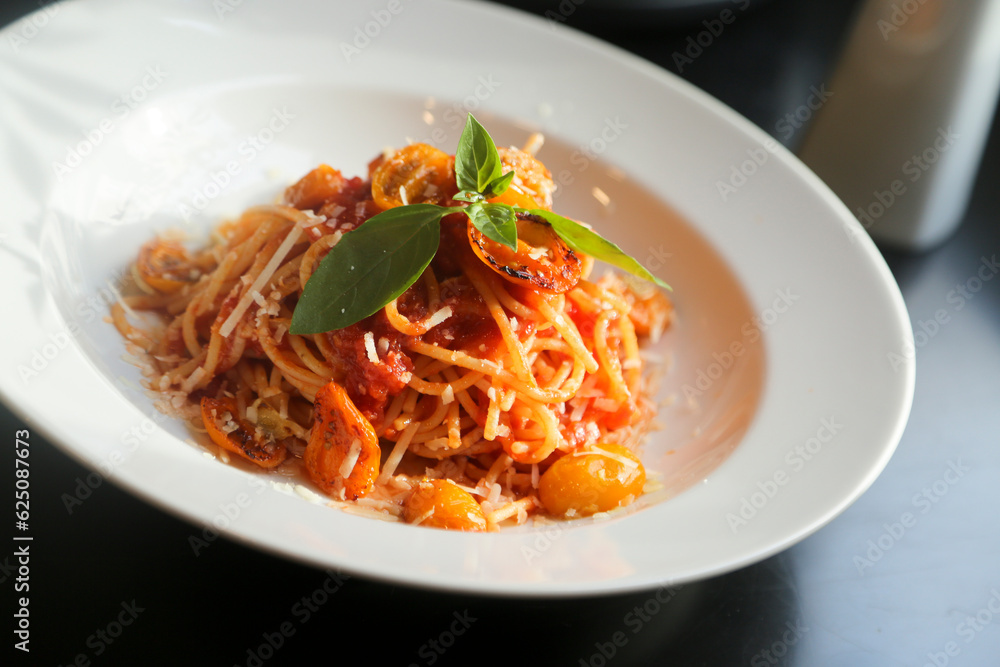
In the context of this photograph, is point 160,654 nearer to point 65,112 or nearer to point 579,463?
point 579,463

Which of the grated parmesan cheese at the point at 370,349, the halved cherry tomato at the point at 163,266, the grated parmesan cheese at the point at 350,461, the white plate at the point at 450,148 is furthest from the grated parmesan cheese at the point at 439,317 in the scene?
the halved cherry tomato at the point at 163,266

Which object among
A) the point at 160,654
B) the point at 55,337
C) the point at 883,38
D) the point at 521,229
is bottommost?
the point at 160,654

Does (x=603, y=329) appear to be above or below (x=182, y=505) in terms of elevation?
below

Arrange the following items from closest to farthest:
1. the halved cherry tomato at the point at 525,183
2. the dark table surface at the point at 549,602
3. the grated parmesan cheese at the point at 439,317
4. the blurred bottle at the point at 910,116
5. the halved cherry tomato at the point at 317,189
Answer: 1. the dark table surface at the point at 549,602
2. the grated parmesan cheese at the point at 439,317
3. the halved cherry tomato at the point at 525,183
4. the halved cherry tomato at the point at 317,189
5. the blurred bottle at the point at 910,116

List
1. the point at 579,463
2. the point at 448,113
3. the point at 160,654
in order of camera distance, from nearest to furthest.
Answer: the point at 160,654, the point at 579,463, the point at 448,113

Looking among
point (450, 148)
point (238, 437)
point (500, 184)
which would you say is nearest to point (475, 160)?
point (500, 184)

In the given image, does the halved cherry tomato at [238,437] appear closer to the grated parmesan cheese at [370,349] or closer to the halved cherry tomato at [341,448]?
the halved cherry tomato at [341,448]

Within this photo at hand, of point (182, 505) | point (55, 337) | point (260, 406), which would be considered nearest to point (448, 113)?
point (260, 406)

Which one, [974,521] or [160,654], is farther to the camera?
[974,521]
